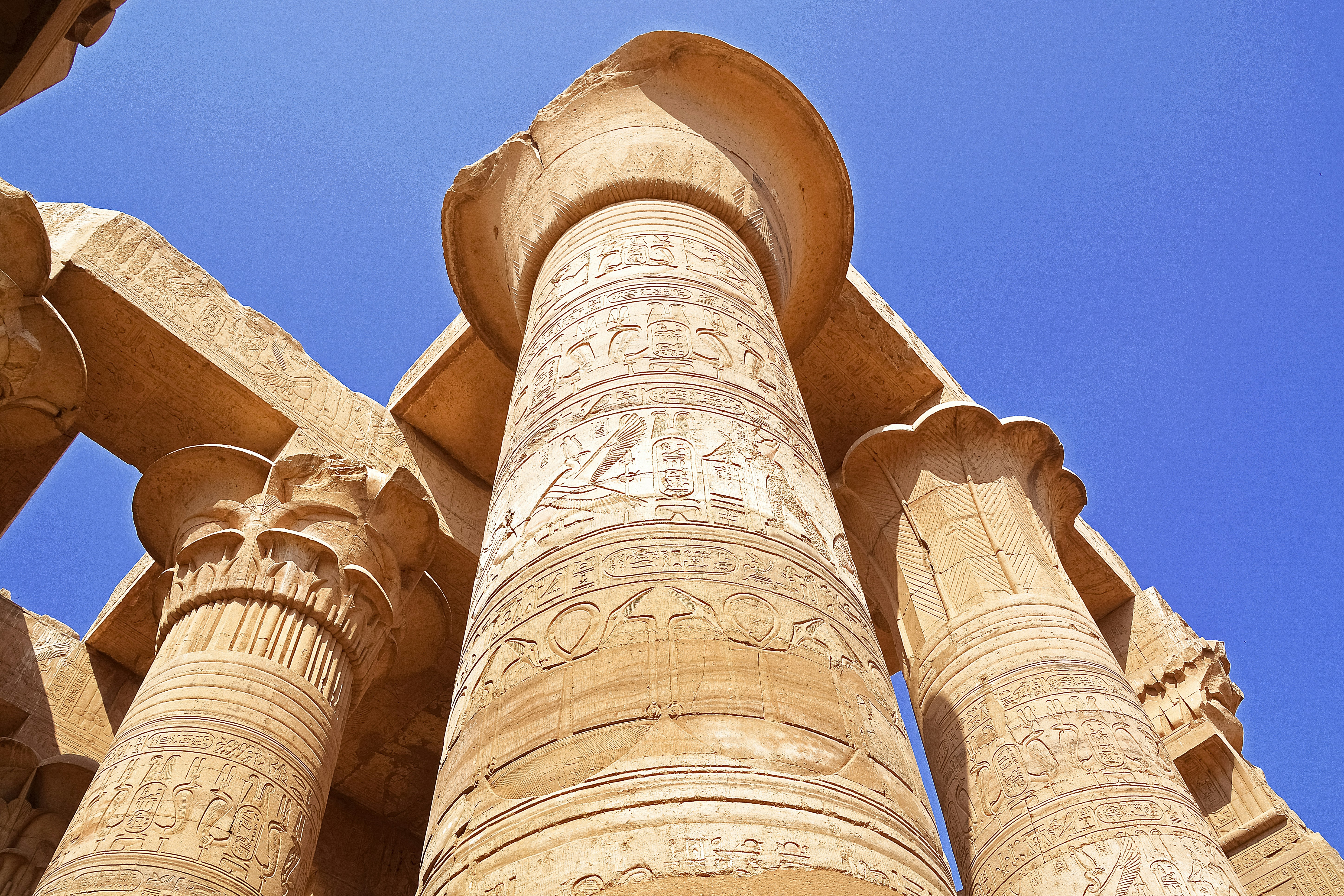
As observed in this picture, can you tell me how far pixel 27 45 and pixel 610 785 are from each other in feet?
6.98

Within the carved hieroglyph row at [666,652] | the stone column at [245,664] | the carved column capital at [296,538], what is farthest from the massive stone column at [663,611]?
the stone column at [245,664]

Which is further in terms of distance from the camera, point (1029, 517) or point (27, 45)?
point (1029, 517)

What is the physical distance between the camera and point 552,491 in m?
3.51

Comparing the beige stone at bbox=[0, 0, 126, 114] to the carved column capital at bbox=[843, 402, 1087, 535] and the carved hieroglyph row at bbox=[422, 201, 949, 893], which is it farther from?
the carved column capital at bbox=[843, 402, 1087, 535]

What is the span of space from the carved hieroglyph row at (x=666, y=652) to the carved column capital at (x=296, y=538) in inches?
80.7

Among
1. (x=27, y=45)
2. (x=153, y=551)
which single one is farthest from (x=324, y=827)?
(x=27, y=45)

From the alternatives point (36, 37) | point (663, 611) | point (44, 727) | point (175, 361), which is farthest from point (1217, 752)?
point (44, 727)

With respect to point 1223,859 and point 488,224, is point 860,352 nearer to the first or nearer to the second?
point 488,224

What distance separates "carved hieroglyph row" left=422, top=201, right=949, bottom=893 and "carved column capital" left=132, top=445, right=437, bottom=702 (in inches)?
80.7

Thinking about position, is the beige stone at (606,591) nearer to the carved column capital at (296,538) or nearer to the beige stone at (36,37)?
the carved column capital at (296,538)

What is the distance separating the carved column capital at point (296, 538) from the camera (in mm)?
5723

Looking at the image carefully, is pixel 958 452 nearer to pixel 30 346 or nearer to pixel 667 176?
pixel 667 176

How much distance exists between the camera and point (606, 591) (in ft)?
9.86

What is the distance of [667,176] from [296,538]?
9.03 ft
